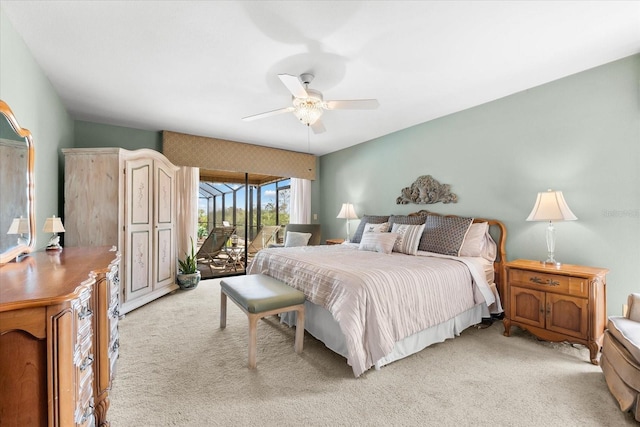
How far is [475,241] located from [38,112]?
441 centimetres

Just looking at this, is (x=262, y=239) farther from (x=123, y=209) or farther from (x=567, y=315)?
(x=567, y=315)

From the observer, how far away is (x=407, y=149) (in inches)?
171

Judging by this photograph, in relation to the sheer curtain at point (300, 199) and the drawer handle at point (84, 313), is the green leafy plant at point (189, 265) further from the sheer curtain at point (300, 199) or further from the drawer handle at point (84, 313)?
the drawer handle at point (84, 313)

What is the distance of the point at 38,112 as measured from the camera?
247cm

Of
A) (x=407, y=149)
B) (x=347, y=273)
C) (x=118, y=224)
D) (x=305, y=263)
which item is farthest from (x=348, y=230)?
(x=118, y=224)

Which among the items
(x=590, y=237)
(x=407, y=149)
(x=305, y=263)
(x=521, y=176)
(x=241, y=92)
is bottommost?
(x=305, y=263)

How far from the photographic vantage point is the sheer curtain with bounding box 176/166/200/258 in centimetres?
470

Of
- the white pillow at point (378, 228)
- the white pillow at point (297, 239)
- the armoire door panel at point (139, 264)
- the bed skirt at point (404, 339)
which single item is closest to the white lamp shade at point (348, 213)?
the white pillow at point (297, 239)

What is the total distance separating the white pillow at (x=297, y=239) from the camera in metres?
5.09

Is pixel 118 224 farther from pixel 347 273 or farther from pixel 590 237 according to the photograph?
pixel 590 237

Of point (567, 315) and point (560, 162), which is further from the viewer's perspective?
point (560, 162)

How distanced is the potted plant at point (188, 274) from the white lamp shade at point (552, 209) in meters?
4.44

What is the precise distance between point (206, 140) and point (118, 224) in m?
2.07

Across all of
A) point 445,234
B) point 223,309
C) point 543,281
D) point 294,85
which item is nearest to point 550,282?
point 543,281
